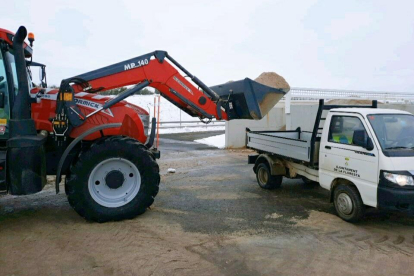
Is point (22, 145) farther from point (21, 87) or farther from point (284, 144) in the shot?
point (284, 144)

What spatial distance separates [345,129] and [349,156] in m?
0.55

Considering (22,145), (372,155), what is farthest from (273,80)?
(22,145)

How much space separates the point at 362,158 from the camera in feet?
18.6

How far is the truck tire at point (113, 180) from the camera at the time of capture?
5.68 m

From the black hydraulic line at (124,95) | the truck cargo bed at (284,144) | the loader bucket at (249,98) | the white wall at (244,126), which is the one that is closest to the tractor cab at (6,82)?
the black hydraulic line at (124,95)

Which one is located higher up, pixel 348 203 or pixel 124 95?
pixel 124 95

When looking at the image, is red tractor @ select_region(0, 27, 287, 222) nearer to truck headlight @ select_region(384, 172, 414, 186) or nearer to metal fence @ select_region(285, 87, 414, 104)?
truck headlight @ select_region(384, 172, 414, 186)

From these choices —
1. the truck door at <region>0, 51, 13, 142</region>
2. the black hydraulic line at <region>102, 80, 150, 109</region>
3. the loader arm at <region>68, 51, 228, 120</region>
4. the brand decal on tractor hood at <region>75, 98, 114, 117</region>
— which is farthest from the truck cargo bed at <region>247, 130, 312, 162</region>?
the truck door at <region>0, 51, 13, 142</region>

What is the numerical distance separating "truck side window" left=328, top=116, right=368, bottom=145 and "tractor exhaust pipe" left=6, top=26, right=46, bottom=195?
4980mm

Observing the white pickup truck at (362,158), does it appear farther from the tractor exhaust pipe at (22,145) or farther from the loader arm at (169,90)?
the tractor exhaust pipe at (22,145)

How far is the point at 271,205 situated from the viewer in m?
6.96

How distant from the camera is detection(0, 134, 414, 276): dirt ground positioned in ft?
14.1

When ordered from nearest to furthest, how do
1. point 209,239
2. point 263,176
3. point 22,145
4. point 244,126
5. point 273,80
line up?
point 209,239
point 22,145
point 263,176
point 273,80
point 244,126

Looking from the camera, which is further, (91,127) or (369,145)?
(91,127)
